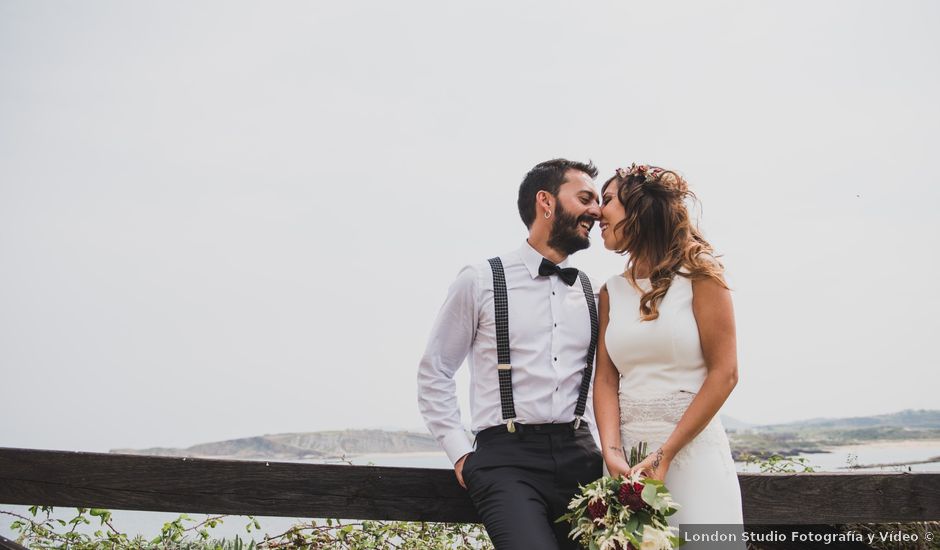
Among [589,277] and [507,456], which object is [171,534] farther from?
[589,277]

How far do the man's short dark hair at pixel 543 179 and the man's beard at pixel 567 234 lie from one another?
0.14 meters

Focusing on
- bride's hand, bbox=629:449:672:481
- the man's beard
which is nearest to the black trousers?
bride's hand, bbox=629:449:672:481

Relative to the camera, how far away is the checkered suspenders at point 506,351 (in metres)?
3.07

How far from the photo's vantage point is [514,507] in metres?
2.84

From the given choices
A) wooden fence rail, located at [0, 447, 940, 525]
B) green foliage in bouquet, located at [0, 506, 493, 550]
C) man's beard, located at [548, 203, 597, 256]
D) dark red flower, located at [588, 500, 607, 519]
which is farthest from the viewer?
green foliage in bouquet, located at [0, 506, 493, 550]

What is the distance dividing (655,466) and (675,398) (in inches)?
11.8

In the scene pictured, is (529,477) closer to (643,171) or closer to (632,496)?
(632,496)

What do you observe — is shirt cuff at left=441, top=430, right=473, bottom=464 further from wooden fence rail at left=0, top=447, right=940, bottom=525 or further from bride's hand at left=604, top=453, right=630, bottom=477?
bride's hand at left=604, top=453, right=630, bottom=477

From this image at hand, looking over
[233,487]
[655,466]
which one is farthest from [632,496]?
[233,487]

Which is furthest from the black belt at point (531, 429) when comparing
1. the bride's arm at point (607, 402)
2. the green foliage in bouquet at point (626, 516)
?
the green foliage in bouquet at point (626, 516)

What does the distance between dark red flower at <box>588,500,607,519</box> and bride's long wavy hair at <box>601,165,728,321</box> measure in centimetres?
83

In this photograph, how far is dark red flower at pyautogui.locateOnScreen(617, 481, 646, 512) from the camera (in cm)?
244

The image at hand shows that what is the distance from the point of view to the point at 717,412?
281 cm

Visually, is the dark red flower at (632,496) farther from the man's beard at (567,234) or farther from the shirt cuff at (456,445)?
the man's beard at (567,234)
